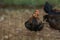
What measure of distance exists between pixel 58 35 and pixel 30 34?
33 cm

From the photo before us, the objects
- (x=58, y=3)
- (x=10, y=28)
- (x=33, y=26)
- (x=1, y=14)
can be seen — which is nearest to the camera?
(x=33, y=26)

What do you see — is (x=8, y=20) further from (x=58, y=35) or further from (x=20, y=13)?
(x=58, y=35)

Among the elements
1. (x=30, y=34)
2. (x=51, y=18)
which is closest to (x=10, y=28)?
(x=30, y=34)

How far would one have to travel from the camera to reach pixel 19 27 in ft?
7.82

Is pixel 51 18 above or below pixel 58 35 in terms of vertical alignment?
above

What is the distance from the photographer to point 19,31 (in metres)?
2.30

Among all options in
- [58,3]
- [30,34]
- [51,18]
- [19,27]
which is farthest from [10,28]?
[58,3]

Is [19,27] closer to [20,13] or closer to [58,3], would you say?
[20,13]

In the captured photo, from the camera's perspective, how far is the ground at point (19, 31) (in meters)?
2.20

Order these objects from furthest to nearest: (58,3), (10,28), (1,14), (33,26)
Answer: (58,3), (1,14), (10,28), (33,26)

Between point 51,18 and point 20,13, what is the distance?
0.62m

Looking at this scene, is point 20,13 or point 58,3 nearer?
point 20,13

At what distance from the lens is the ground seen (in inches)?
86.7

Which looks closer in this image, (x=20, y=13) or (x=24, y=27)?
(x=24, y=27)
